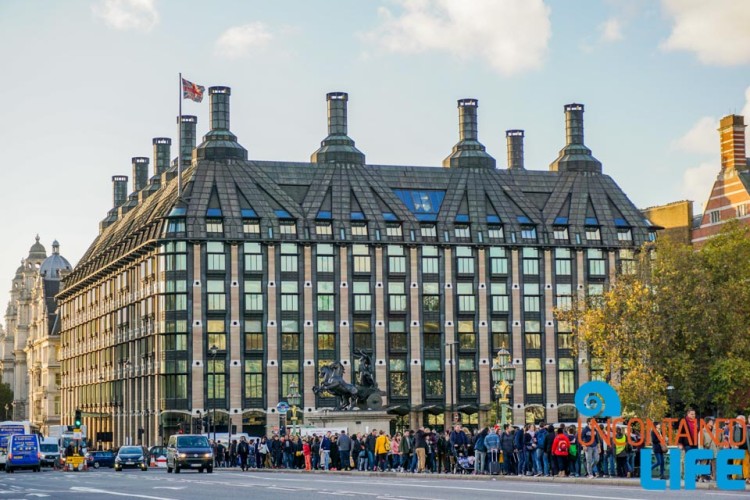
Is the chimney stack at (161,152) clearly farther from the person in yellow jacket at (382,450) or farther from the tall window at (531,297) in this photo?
the person in yellow jacket at (382,450)

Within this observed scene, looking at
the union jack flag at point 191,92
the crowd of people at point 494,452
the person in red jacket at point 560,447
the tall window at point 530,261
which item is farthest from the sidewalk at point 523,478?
the tall window at point 530,261

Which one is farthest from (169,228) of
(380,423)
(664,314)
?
(664,314)

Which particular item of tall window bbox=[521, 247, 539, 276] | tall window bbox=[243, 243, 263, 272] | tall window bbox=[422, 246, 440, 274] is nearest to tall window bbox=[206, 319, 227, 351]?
tall window bbox=[243, 243, 263, 272]

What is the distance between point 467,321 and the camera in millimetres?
125188

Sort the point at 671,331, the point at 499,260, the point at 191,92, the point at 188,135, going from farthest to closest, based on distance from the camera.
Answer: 1. the point at 188,135
2. the point at 499,260
3. the point at 191,92
4. the point at 671,331

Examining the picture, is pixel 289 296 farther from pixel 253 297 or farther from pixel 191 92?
pixel 191 92

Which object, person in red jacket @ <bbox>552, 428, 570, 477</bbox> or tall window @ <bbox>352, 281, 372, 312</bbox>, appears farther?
tall window @ <bbox>352, 281, 372, 312</bbox>

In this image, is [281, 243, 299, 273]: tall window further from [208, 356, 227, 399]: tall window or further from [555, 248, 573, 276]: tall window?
[555, 248, 573, 276]: tall window

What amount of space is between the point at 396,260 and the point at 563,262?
47.8 ft

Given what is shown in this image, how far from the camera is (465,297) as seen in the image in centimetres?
12531

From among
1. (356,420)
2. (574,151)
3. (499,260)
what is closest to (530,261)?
(499,260)

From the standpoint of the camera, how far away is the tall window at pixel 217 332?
119 m

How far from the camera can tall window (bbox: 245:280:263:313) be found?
11975 cm

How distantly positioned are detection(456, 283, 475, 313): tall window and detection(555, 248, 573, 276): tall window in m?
7.63
